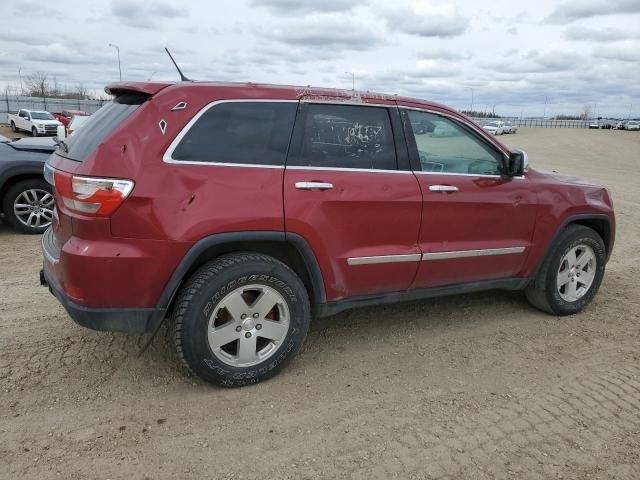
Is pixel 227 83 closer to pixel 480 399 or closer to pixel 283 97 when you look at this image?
pixel 283 97

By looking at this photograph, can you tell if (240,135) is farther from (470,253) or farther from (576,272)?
(576,272)

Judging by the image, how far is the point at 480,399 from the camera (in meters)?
3.26

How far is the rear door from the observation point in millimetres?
3295

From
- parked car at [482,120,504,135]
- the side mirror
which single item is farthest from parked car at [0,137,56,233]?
parked car at [482,120,504,135]

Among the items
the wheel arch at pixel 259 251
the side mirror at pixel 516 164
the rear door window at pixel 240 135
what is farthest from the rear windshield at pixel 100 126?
the side mirror at pixel 516 164

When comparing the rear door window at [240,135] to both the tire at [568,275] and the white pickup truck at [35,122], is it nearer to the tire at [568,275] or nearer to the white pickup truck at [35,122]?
the tire at [568,275]

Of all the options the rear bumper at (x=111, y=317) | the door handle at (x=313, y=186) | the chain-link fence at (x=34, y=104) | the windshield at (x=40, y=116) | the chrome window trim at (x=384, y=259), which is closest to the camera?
the rear bumper at (x=111, y=317)

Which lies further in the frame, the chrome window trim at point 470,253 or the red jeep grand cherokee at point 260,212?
the chrome window trim at point 470,253

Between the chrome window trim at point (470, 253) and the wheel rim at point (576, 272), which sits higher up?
the chrome window trim at point (470, 253)

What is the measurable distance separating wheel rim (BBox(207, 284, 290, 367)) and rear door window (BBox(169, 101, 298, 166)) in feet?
2.58

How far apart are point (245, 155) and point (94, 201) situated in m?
0.88

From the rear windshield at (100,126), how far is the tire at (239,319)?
96 centimetres

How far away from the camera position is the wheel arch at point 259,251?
9.89 feet

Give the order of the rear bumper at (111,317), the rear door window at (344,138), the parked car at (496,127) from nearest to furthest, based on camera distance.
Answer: the rear bumper at (111,317) < the rear door window at (344,138) < the parked car at (496,127)
